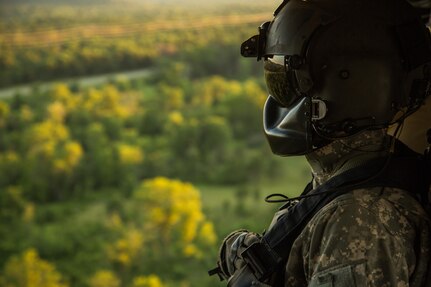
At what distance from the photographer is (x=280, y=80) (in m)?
1.05

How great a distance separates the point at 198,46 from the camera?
7.53m

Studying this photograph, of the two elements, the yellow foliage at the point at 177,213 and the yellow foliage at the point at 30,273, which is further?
the yellow foliage at the point at 30,273

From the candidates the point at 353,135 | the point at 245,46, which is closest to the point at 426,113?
the point at 353,135

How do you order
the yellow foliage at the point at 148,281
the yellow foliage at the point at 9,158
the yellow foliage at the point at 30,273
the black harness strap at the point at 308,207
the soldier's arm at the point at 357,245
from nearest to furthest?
the soldier's arm at the point at 357,245, the black harness strap at the point at 308,207, the yellow foliage at the point at 148,281, the yellow foliage at the point at 30,273, the yellow foliage at the point at 9,158

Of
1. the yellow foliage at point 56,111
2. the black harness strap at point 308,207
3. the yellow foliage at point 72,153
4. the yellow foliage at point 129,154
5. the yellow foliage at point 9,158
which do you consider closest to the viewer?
the black harness strap at point 308,207

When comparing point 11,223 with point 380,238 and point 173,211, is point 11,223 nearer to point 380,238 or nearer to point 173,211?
point 173,211

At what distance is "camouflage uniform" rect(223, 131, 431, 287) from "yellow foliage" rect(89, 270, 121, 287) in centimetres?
510

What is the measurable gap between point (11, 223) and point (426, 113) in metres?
6.50

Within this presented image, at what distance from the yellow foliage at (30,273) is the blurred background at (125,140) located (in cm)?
2

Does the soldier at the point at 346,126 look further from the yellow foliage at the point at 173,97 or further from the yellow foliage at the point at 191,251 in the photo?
the yellow foliage at the point at 173,97

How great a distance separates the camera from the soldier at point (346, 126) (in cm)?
95

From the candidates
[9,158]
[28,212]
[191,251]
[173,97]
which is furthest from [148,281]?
[173,97]

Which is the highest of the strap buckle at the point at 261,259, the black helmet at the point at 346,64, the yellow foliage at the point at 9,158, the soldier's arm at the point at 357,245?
the yellow foliage at the point at 9,158

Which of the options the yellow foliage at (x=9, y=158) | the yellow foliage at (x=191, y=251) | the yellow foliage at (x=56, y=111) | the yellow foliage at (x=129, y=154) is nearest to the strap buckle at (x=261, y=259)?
the yellow foliage at (x=191, y=251)
